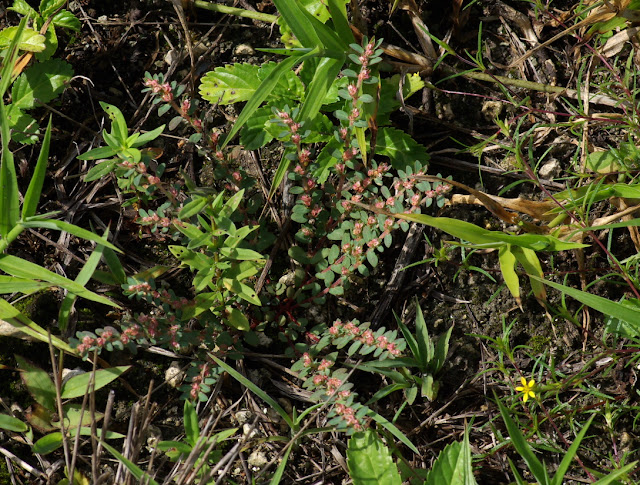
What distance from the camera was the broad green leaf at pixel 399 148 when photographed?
258cm

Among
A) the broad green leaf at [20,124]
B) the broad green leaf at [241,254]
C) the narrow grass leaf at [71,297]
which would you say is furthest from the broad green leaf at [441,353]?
the broad green leaf at [20,124]

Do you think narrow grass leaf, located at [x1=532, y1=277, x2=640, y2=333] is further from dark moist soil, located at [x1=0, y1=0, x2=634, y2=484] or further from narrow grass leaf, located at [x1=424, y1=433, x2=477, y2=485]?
narrow grass leaf, located at [x1=424, y1=433, x2=477, y2=485]

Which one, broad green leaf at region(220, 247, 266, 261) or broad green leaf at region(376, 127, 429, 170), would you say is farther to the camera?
broad green leaf at region(376, 127, 429, 170)

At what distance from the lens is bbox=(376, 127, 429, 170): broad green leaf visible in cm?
258

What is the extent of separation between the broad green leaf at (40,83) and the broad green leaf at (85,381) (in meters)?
1.27

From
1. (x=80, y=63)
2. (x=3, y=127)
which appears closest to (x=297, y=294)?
(x=3, y=127)

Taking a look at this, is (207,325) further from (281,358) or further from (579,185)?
(579,185)

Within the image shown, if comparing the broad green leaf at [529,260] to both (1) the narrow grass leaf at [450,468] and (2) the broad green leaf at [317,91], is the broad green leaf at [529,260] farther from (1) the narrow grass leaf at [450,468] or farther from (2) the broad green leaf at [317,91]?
(2) the broad green leaf at [317,91]

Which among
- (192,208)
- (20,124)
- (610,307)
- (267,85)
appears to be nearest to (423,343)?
(610,307)

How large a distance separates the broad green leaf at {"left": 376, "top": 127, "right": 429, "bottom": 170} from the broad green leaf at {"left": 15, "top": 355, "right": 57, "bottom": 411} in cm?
177

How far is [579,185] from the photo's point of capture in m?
2.56

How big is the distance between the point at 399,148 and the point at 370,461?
132 cm

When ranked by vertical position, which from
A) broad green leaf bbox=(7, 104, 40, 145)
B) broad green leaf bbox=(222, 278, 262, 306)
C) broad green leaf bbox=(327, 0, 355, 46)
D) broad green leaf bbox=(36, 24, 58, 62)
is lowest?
broad green leaf bbox=(222, 278, 262, 306)

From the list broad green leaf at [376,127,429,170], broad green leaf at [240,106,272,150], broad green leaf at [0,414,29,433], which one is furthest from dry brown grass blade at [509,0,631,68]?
broad green leaf at [0,414,29,433]
